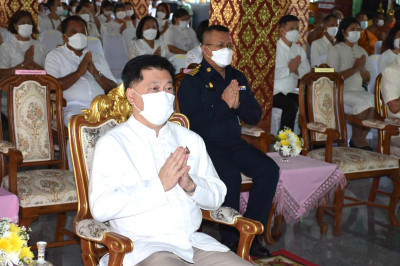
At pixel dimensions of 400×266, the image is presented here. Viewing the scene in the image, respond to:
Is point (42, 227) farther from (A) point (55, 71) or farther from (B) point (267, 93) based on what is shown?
(B) point (267, 93)

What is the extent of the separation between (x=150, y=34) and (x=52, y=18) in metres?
4.13

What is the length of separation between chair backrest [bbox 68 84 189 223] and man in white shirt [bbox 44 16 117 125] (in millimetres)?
2295

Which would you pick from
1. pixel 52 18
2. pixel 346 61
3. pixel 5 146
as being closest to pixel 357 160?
pixel 5 146

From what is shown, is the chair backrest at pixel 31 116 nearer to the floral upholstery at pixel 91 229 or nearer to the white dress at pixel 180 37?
the floral upholstery at pixel 91 229

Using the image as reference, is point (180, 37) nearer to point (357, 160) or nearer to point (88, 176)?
point (357, 160)

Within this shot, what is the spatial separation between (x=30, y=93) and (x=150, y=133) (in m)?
1.71

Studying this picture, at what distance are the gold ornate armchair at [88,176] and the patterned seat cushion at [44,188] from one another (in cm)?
76

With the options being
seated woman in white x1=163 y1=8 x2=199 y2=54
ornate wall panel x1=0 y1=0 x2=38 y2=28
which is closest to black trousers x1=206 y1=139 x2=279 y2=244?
ornate wall panel x1=0 y1=0 x2=38 y2=28

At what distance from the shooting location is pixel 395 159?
4977 mm

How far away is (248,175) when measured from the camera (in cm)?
419

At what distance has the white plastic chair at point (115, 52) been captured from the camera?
10.2 metres

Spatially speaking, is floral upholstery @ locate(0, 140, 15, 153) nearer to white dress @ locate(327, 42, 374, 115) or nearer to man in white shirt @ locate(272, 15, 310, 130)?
man in white shirt @ locate(272, 15, 310, 130)

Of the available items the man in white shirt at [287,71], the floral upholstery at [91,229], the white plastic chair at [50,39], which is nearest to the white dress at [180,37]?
the white plastic chair at [50,39]

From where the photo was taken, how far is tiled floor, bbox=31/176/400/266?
13.7 ft
